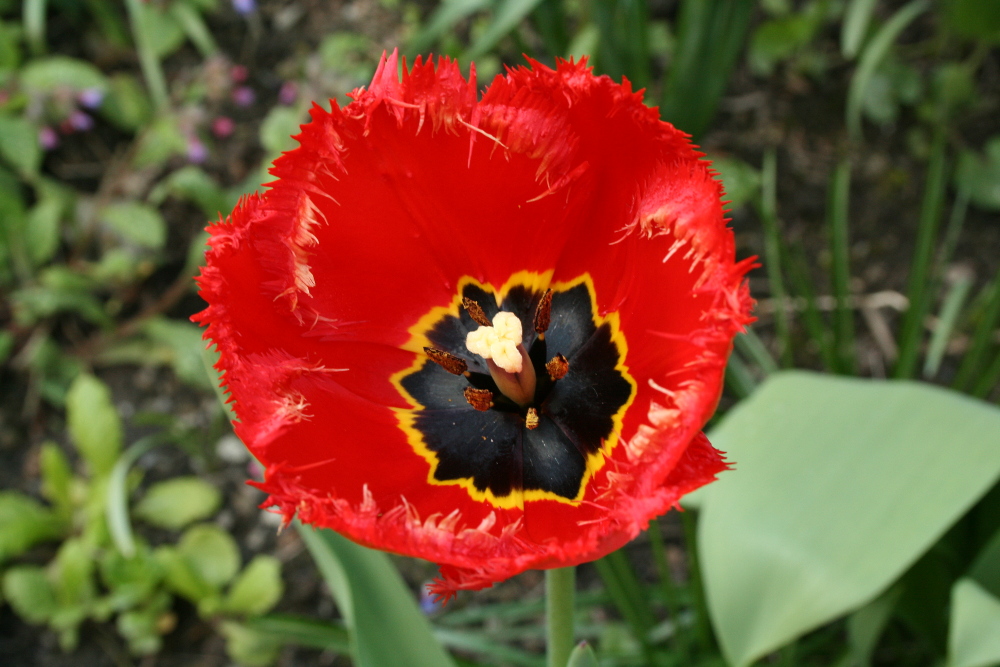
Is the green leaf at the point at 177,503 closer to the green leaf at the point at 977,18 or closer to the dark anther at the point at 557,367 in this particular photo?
the dark anther at the point at 557,367

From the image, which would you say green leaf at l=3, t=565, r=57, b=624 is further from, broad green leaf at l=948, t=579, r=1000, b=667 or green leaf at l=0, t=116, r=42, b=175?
broad green leaf at l=948, t=579, r=1000, b=667

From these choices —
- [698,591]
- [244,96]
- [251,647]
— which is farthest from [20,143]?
[698,591]

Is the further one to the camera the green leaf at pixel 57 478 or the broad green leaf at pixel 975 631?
the green leaf at pixel 57 478

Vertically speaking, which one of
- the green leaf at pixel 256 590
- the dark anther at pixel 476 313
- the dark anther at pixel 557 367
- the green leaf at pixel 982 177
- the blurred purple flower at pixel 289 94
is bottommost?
the green leaf at pixel 256 590

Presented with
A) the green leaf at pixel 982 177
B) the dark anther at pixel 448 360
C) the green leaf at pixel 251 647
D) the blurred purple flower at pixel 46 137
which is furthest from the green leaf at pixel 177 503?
the green leaf at pixel 982 177

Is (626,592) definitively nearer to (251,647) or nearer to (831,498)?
(831,498)

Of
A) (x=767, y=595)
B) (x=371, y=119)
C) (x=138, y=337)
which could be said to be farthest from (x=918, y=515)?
(x=138, y=337)
